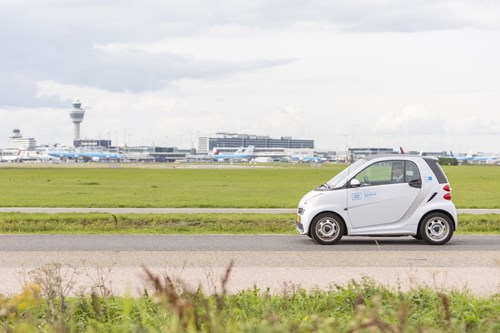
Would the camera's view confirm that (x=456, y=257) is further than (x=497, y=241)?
No

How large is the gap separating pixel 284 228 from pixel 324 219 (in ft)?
13.5

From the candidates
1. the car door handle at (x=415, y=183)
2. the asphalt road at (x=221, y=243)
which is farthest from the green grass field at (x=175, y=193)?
the car door handle at (x=415, y=183)

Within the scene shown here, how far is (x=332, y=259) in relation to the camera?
40.5 ft

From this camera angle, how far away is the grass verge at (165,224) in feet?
60.2

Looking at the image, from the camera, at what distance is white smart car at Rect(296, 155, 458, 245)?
14.7m

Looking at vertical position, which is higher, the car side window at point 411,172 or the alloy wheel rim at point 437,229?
the car side window at point 411,172

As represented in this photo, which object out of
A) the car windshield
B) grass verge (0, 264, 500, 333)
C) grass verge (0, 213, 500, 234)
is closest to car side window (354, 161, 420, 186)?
the car windshield

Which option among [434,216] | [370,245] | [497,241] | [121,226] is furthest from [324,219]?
[121,226]

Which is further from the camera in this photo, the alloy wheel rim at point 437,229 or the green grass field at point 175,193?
the green grass field at point 175,193

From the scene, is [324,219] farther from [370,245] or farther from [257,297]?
[257,297]

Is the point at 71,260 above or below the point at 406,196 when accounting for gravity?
below

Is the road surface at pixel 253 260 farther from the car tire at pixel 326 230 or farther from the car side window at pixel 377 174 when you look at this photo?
the car side window at pixel 377 174

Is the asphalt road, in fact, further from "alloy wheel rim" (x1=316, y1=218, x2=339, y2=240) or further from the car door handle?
the car door handle

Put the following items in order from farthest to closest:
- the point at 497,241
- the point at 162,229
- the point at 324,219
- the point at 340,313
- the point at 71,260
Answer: the point at 162,229 → the point at 497,241 → the point at 324,219 → the point at 71,260 → the point at 340,313
